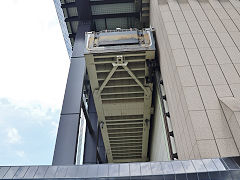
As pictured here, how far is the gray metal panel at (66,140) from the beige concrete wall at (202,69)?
26.6 ft

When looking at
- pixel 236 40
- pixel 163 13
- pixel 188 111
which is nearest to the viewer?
pixel 188 111

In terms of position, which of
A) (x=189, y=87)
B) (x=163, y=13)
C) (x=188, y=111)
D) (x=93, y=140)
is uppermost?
(x=163, y=13)

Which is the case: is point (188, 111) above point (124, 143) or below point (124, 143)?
below

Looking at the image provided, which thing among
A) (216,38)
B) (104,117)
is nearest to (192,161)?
(216,38)

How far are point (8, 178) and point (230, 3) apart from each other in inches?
612

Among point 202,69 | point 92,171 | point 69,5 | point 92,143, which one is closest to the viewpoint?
point 92,171

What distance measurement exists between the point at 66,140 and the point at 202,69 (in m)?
11.1

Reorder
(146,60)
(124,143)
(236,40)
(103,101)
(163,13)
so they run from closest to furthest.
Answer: (236,40)
(163,13)
(146,60)
(103,101)
(124,143)

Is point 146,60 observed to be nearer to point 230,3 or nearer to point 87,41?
point 87,41

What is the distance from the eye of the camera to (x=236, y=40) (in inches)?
416

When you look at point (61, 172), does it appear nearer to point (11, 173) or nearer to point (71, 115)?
point (11, 173)

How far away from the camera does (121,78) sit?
55.9 feet

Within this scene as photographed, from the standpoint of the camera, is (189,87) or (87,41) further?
(87,41)

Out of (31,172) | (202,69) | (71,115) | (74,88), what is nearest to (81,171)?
(31,172)
